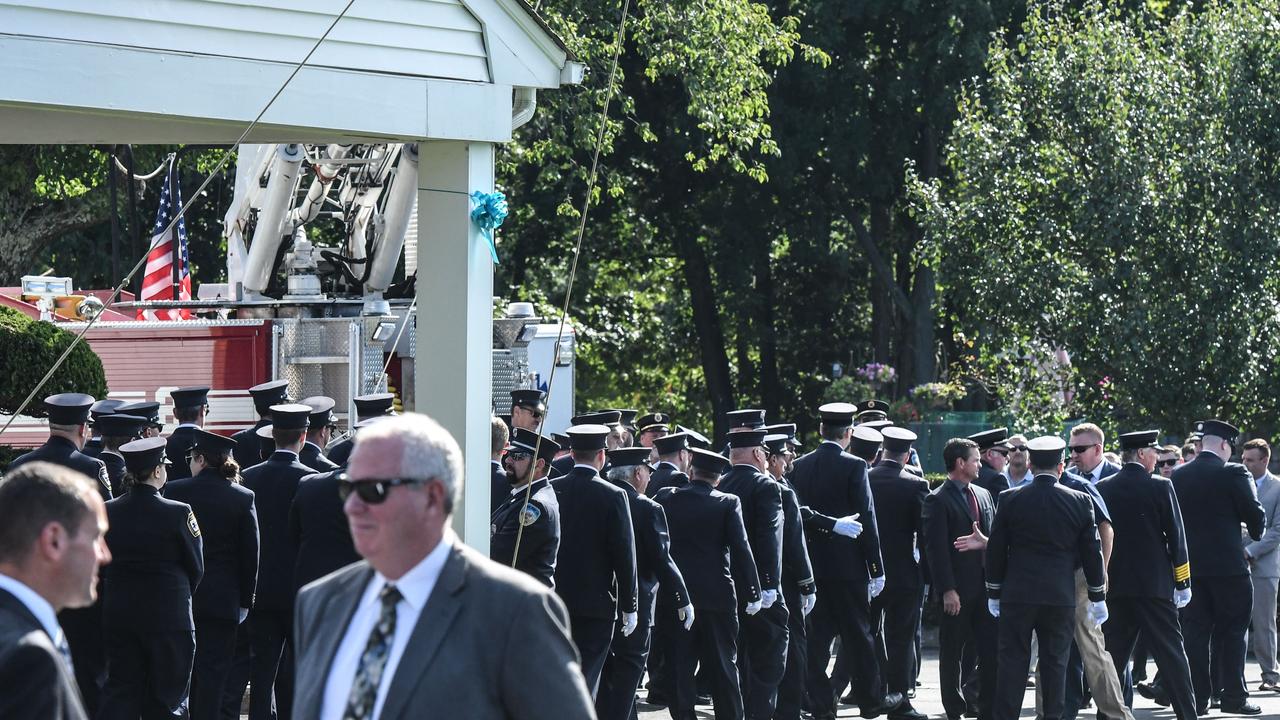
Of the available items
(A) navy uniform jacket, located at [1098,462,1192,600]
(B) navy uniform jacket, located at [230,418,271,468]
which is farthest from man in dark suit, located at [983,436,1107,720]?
(B) navy uniform jacket, located at [230,418,271,468]

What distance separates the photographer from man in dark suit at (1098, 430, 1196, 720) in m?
11.9

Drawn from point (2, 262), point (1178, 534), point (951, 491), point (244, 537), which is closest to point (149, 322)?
point (244, 537)

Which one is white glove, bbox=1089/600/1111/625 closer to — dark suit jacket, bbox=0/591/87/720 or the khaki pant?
the khaki pant

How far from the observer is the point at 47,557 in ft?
13.0

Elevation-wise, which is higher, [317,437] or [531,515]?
[317,437]

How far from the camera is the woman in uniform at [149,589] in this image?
904 cm

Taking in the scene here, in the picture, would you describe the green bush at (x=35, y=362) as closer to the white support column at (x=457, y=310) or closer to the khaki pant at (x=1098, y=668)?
the white support column at (x=457, y=310)

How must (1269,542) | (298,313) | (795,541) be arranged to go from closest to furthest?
1. (795,541)
2. (1269,542)
3. (298,313)

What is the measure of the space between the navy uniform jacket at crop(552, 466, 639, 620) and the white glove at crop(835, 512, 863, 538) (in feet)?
7.97

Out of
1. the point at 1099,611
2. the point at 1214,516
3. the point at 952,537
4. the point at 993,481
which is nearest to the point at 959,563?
the point at 952,537

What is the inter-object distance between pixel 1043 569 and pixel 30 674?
25.8ft

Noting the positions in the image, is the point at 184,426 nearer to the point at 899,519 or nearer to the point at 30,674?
the point at 899,519

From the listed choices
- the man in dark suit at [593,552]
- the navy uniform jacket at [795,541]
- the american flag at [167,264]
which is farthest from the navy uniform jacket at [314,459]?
the american flag at [167,264]

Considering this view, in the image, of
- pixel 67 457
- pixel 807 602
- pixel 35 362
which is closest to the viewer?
pixel 67 457
